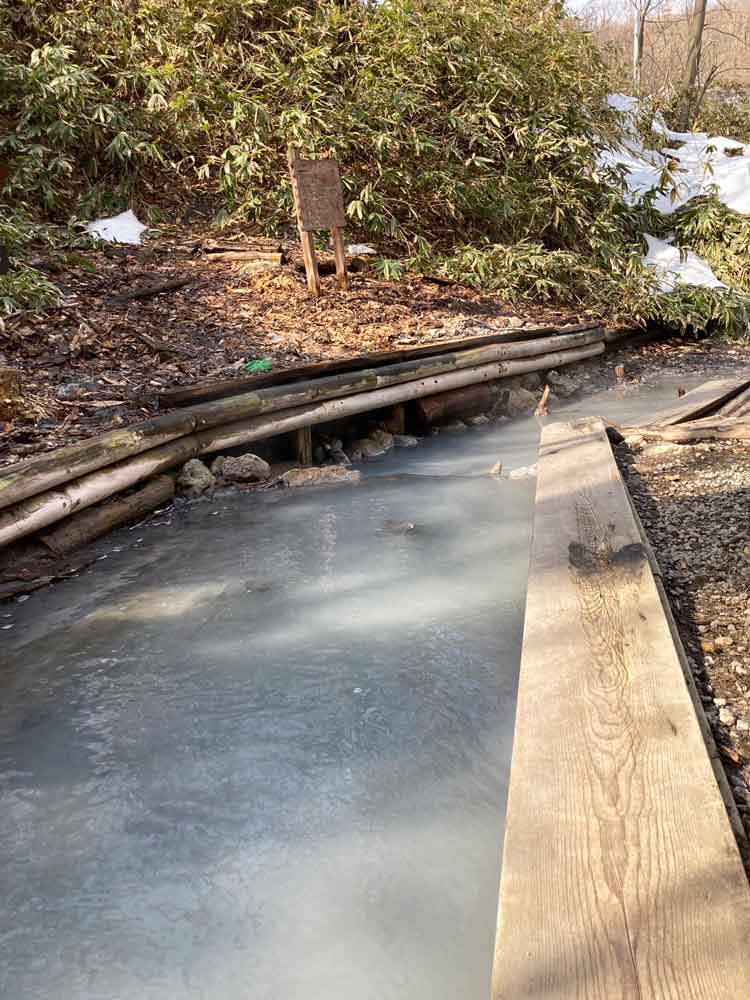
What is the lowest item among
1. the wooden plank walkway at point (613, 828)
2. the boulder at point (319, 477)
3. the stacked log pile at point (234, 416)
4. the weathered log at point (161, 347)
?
the boulder at point (319, 477)

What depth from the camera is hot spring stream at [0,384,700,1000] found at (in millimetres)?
1391

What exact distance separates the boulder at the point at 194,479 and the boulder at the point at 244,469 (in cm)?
12

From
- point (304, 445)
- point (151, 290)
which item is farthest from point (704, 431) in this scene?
point (151, 290)

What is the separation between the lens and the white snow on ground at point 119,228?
6816mm

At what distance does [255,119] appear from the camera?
23.6ft

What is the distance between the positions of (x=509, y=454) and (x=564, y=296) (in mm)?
3365

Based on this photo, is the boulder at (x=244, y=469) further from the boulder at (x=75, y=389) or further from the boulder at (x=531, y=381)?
the boulder at (x=531, y=381)

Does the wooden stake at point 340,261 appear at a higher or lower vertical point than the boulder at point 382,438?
higher

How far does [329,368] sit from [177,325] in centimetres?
144

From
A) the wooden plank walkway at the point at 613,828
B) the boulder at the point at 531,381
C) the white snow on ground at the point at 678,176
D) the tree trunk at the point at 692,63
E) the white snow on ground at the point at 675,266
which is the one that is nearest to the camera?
the wooden plank walkway at the point at 613,828

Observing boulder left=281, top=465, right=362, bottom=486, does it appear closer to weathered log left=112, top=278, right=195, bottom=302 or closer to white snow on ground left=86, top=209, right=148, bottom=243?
weathered log left=112, top=278, right=195, bottom=302

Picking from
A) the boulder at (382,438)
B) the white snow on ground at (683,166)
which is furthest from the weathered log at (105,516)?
the white snow on ground at (683,166)

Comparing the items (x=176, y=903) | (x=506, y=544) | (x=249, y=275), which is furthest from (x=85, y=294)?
(x=176, y=903)

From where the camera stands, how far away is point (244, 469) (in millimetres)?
4051
